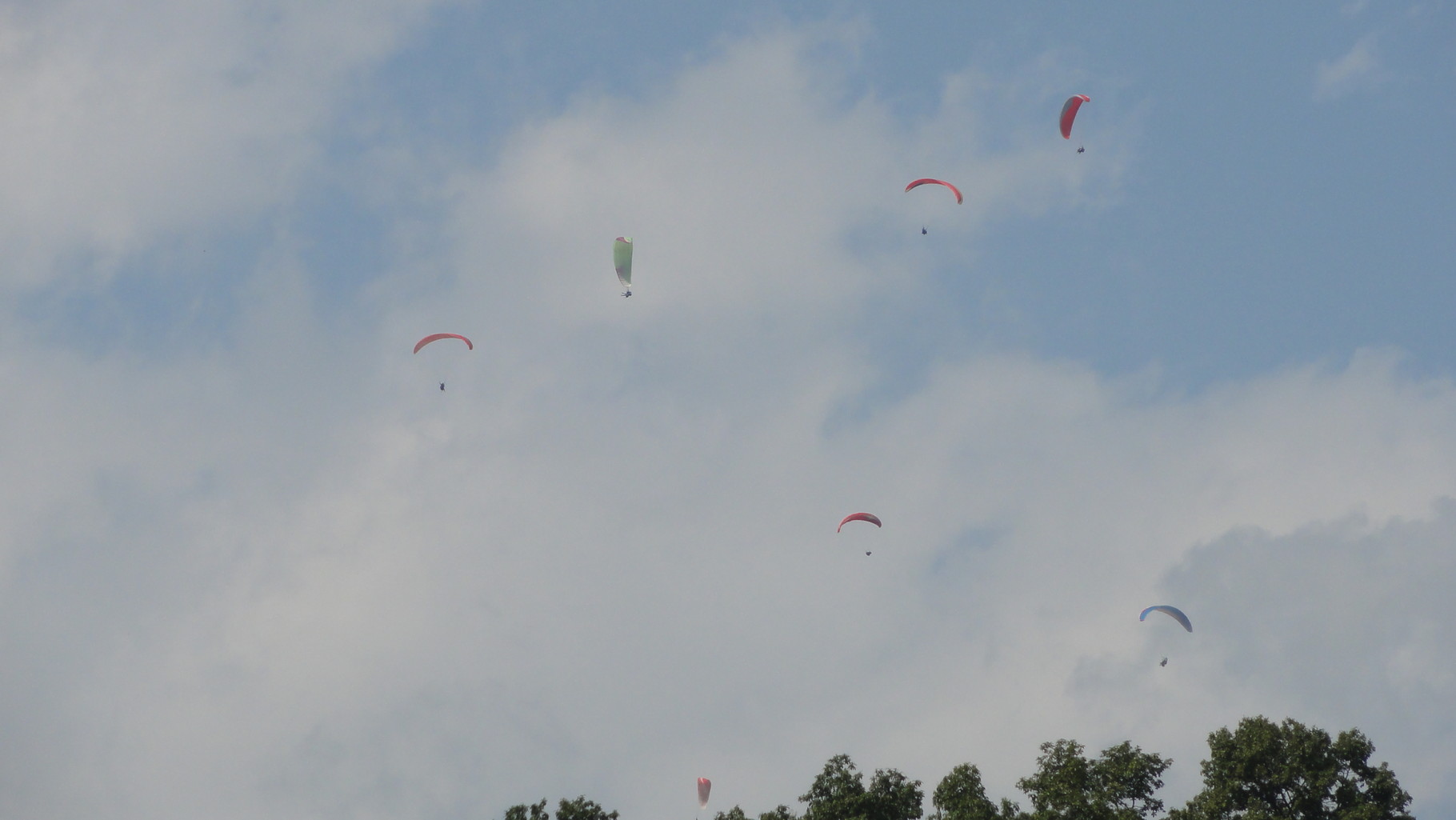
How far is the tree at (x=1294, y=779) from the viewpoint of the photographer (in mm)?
74125

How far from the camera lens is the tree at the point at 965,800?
2990 inches

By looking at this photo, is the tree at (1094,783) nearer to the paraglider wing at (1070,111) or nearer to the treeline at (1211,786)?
the treeline at (1211,786)

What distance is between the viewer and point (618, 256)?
8575 centimetres

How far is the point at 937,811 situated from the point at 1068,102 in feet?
120

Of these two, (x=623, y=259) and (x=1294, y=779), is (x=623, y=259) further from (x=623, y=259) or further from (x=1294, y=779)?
(x=1294, y=779)

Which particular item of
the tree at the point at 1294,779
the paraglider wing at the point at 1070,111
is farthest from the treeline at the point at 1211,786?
the paraglider wing at the point at 1070,111

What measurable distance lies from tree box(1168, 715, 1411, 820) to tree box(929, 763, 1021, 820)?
746cm

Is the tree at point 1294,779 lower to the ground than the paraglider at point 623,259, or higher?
lower

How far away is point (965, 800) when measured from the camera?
253 feet

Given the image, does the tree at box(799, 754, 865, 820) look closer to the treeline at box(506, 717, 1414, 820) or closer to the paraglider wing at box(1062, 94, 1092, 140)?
the treeline at box(506, 717, 1414, 820)

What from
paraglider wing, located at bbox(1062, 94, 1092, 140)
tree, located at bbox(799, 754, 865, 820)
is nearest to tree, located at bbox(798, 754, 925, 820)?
tree, located at bbox(799, 754, 865, 820)

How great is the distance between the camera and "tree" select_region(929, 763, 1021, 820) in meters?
75.9

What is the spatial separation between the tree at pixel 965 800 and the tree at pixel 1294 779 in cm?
746

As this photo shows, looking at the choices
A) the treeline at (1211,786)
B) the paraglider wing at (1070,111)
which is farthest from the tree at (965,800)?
the paraglider wing at (1070,111)
